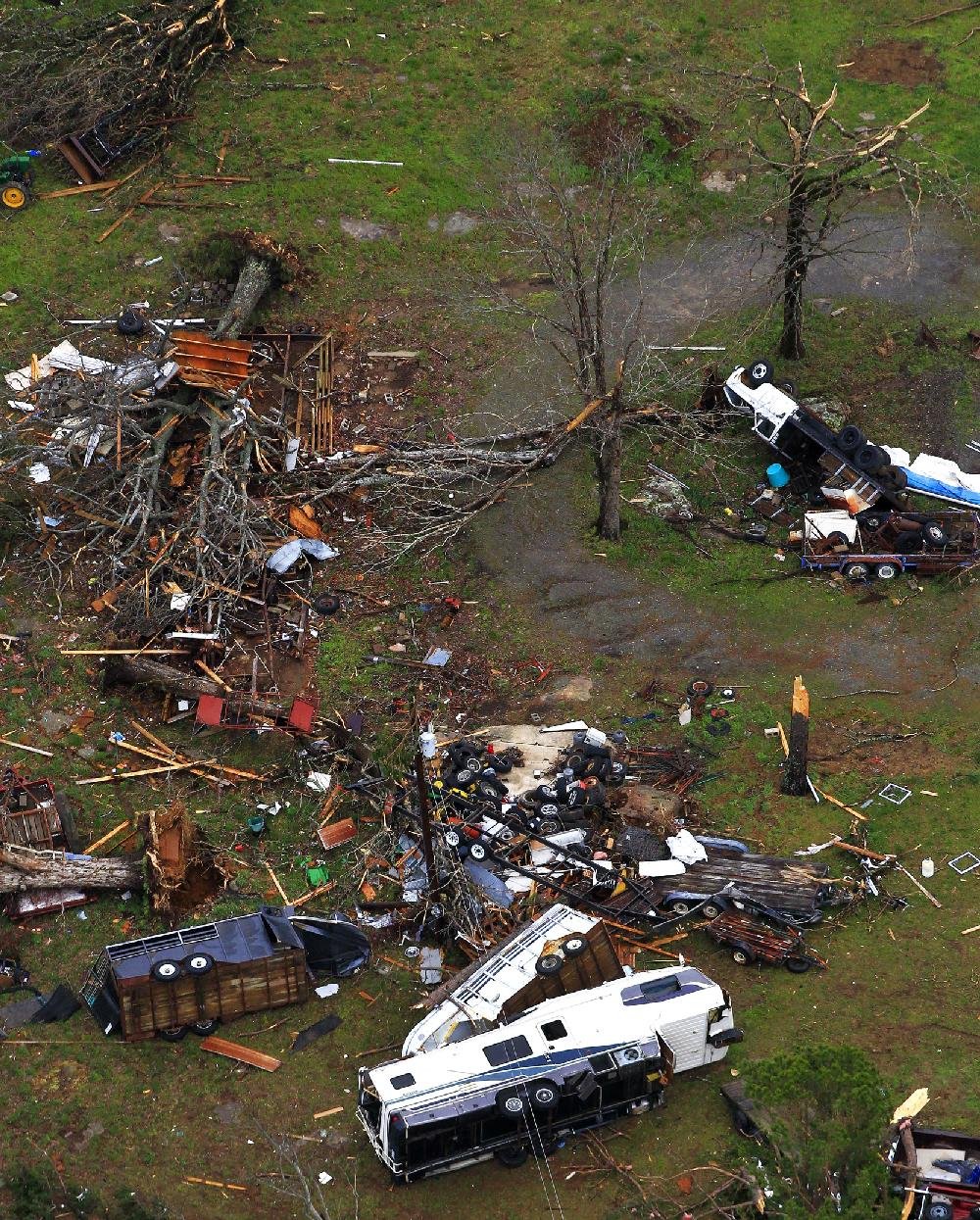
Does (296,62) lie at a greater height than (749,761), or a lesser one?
greater

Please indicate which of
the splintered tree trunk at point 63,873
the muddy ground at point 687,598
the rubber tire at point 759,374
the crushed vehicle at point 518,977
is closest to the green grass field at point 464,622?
the muddy ground at point 687,598

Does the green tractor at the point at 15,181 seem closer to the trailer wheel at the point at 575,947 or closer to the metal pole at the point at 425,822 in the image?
the metal pole at the point at 425,822

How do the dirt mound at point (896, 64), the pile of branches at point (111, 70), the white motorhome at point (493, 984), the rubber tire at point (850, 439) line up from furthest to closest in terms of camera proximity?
the dirt mound at point (896, 64)
the pile of branches at point (111, 70)
the rubber tire at point (850, 439)
the white motorhome at point (493, 984)

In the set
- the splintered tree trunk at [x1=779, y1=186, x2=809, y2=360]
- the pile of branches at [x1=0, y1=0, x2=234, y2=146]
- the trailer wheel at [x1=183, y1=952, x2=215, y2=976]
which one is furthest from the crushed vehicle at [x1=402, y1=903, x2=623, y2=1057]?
the pile of branches at [x1=0, y1=0, x2=234, y2=146]

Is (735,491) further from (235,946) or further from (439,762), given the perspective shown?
(235,946)

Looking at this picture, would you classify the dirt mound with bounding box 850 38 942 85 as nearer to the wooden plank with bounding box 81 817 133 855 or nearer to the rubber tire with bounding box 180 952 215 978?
the wooden plank with bounding box 81 817 133 855

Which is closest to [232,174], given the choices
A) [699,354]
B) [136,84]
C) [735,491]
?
[136,84]

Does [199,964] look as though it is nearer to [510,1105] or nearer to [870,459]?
[510,1105]
